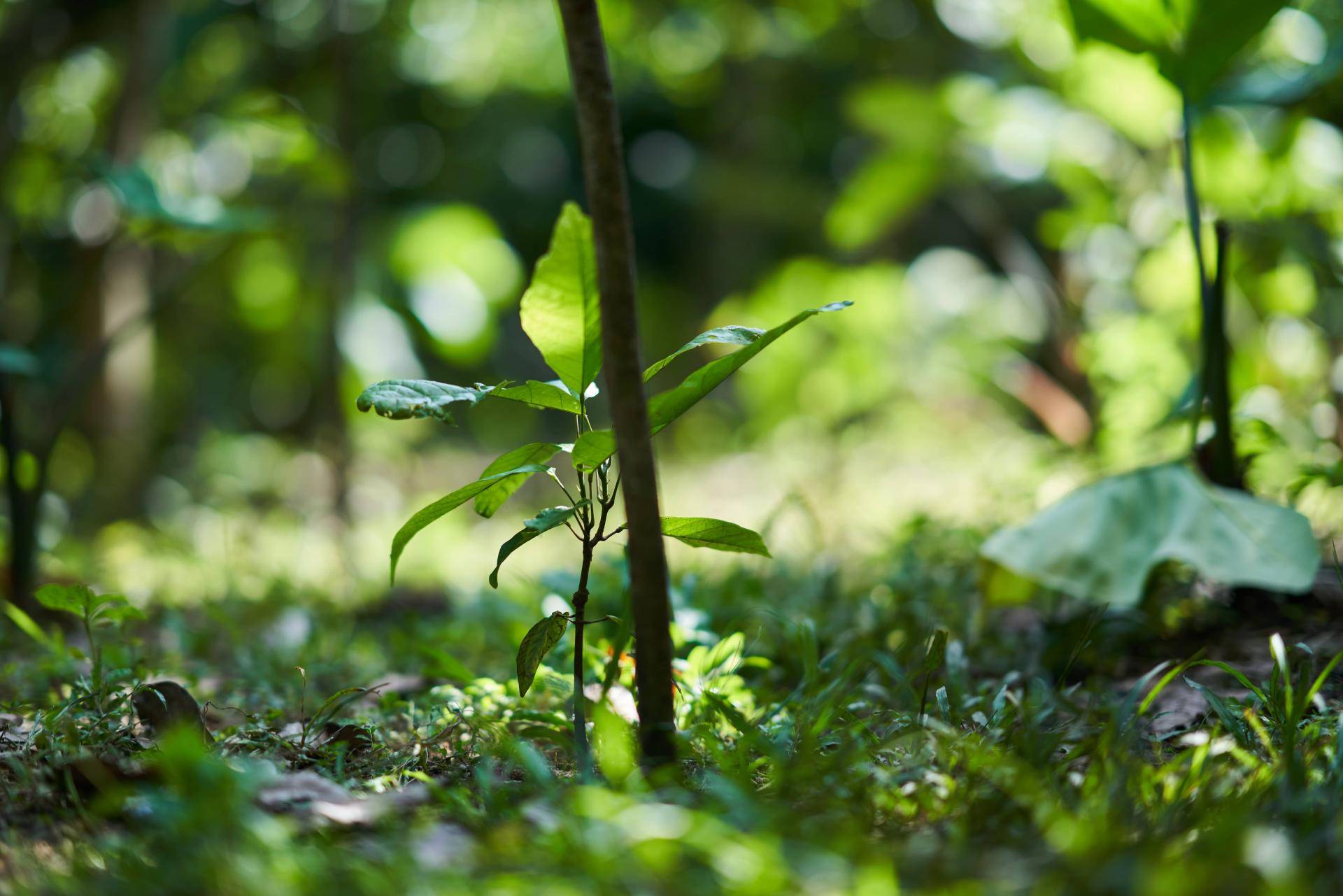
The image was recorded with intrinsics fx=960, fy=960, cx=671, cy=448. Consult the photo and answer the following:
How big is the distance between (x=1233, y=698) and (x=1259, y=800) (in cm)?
42

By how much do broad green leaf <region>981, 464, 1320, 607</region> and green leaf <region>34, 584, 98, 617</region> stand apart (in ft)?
3.90

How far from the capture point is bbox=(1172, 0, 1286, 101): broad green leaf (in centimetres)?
150

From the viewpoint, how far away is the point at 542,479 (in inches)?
205

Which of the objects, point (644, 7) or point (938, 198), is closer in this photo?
point (644, 7)

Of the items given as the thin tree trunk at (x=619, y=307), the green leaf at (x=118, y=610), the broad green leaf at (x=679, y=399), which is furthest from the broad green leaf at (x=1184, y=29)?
the green leaf at (x=118, y=610)

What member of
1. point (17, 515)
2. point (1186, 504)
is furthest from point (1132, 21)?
point (17, 515)

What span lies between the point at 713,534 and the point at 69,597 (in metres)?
0.82

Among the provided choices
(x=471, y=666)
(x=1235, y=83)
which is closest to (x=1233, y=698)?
(x=471, y=666)

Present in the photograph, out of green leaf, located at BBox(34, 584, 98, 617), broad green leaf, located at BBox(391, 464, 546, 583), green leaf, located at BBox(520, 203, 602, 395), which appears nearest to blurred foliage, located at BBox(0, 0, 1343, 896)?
green leaf, located at BBox(34, 584, 98, 617)

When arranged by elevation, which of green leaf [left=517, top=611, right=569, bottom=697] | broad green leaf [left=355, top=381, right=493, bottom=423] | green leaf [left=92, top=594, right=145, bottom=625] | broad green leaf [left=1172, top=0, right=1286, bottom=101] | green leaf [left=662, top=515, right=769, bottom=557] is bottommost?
green leaf [left=517, top=611, right=569, bottom=697]

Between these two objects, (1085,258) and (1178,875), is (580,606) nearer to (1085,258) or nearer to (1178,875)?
(1178,875)

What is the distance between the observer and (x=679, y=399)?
39.9 inches

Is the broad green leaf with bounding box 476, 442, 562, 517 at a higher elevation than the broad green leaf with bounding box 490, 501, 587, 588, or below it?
higher

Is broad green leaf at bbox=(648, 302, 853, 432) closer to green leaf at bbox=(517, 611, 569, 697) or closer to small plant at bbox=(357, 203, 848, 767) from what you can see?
small plant at bbox=(357, 203, 848, 767)
